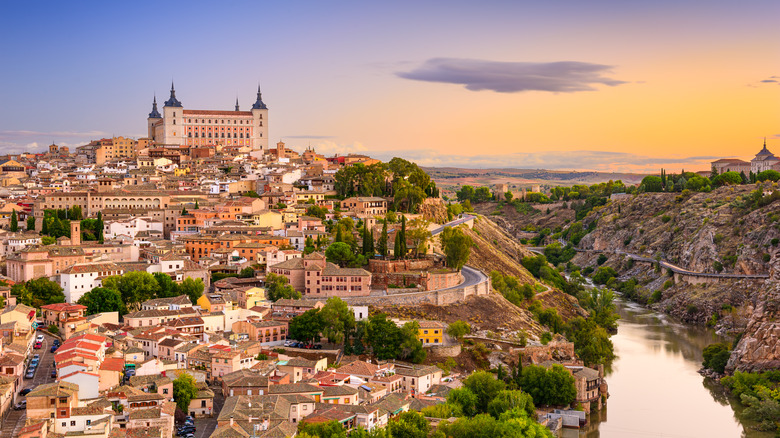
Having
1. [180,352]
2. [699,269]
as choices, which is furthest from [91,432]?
[699,269]

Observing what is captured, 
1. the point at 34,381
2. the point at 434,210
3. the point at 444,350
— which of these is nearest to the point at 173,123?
the point at 434,210

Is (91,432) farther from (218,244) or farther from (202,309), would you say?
(218,244)

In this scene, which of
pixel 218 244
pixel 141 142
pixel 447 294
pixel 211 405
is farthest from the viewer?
pixel 141 142

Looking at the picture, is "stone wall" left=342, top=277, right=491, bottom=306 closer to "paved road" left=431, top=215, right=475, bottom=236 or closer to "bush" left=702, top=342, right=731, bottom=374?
"bush" left=702, top=342, right=731, bottom=374

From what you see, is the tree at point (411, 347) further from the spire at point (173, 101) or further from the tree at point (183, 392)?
the spire at point (173, 101)

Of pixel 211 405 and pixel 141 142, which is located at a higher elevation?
pixel 141 142

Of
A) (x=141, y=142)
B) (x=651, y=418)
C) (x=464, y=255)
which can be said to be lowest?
(x=651, y=418)

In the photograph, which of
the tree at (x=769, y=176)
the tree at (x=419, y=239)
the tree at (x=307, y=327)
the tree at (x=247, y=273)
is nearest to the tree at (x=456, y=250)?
the tree at (x=419, y=239)

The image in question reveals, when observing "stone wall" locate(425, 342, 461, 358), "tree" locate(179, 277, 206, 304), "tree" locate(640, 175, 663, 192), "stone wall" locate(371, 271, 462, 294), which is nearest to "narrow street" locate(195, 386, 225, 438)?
"tree" locate(179, 277, 206, 304)
